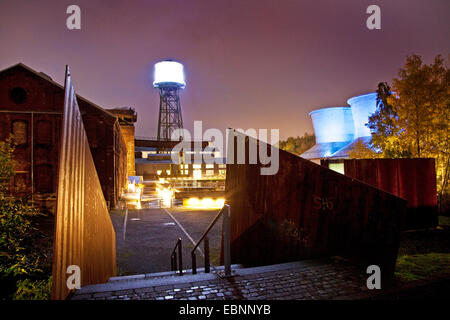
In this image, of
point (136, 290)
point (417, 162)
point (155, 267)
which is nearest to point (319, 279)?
point (136, 290)

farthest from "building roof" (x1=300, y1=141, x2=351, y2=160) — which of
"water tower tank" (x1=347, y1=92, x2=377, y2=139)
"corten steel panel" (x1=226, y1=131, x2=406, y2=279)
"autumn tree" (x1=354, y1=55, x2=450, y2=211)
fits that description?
"corten steel panel" (x1=226, y1=131, x2=406, y2=279)

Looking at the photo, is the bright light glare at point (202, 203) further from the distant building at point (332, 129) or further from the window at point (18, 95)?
the distant building at point (332, 129)

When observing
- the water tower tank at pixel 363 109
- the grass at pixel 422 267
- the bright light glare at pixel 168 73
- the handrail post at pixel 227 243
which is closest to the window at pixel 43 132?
the handrail post at pixel 227 243

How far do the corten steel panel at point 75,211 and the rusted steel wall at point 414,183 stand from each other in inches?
377

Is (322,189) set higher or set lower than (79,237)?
higher

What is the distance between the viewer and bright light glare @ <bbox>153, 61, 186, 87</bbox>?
5297cm

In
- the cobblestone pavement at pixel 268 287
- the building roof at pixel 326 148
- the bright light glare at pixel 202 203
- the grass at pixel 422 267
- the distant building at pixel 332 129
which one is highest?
the distant building at pixel 332 129

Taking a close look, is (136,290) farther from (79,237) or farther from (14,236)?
(14,236)

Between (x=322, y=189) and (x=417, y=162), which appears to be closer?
(x=322, y=189)

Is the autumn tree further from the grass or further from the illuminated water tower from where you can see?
the illuminated water tower

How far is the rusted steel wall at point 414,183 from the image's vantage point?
393 inches

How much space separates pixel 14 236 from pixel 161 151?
49260 millimetres

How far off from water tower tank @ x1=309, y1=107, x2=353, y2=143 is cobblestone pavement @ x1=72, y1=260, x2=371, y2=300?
167 ft
